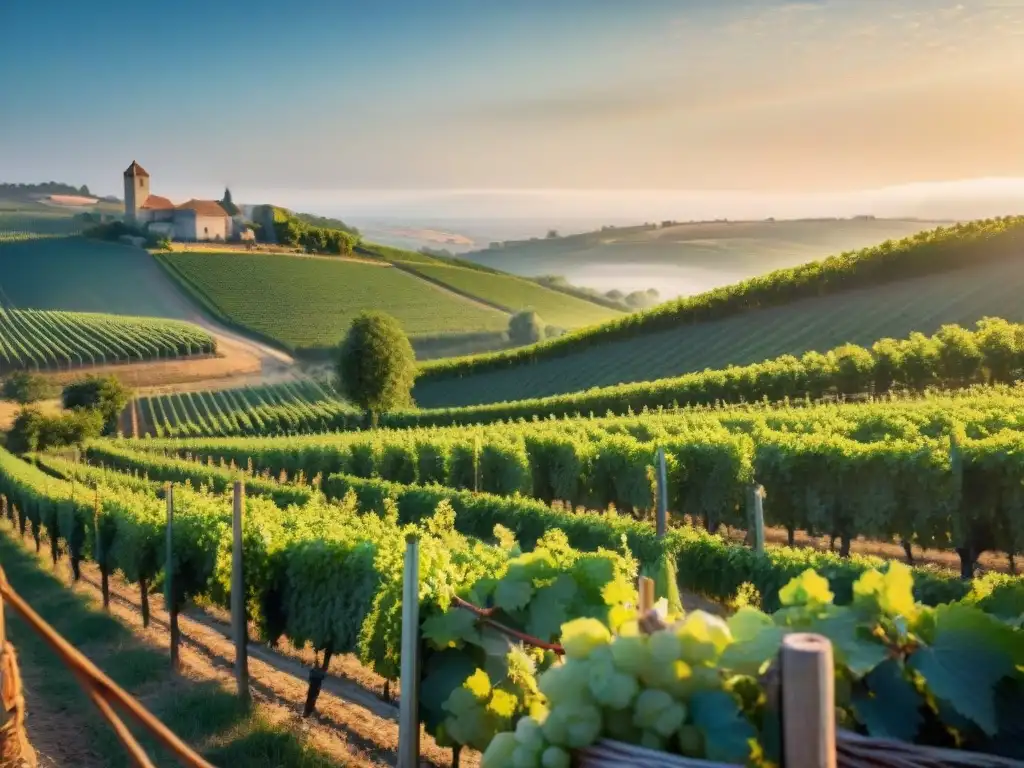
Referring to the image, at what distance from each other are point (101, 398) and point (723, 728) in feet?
197

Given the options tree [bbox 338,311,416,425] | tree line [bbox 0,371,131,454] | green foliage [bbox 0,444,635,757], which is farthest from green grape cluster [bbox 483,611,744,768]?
tree line [bbox 0,371,131,454]

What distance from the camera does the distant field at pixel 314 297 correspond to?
84625 millimetres

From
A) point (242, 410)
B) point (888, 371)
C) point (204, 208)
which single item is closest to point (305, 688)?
point (888, 371)

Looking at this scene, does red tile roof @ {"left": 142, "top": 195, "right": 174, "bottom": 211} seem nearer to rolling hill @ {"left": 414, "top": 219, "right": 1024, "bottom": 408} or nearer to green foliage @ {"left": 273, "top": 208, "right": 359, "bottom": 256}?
green foliage @ {"left": 273, "top": 208, "right": 359, "bottom": 256}

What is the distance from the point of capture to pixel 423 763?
6516 millimetres

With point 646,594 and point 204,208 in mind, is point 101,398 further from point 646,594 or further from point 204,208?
point 204,208

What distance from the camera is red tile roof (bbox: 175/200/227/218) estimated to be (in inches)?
5067

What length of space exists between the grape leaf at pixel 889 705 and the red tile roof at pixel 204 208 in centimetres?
13343

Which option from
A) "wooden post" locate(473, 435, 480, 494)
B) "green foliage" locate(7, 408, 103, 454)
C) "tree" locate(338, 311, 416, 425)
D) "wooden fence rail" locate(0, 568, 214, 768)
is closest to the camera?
"wooden fence rail" locate(0, 568, 214, 768)

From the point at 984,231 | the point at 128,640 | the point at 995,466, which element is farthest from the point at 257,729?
the point at 984,231

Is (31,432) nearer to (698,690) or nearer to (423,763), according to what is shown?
(423,763)

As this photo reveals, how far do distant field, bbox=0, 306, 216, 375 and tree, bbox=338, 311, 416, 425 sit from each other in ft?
95.1

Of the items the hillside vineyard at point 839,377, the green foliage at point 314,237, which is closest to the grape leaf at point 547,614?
the hillside vineyard at point 839,377

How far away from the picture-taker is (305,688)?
9.09 m
